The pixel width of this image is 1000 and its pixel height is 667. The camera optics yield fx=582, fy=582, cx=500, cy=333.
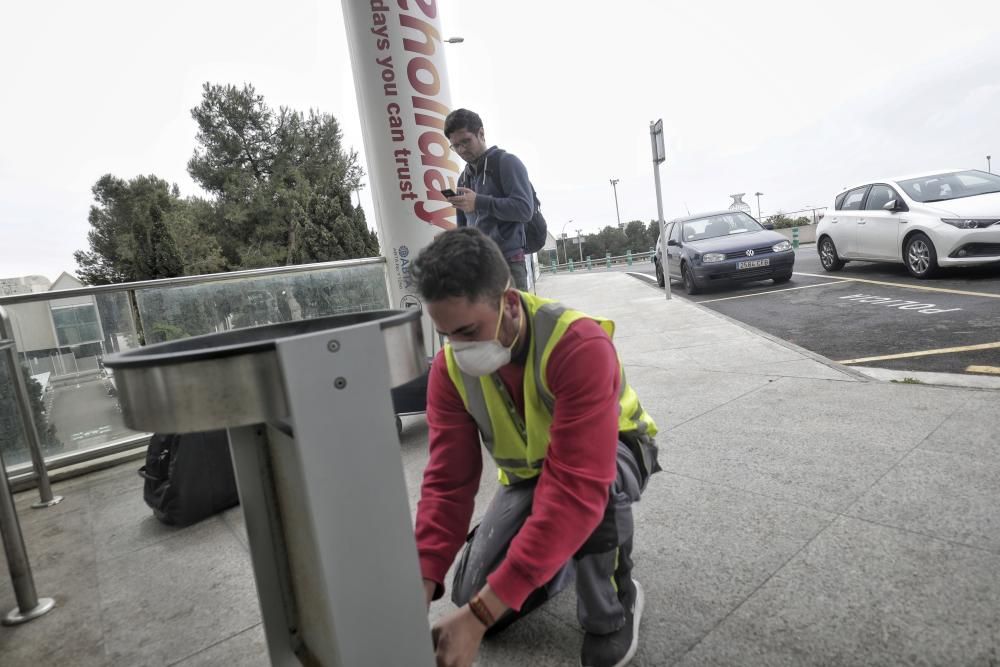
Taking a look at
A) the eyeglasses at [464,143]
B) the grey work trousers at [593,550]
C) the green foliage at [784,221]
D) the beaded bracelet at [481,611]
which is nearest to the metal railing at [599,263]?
the green foliage at [784,221]

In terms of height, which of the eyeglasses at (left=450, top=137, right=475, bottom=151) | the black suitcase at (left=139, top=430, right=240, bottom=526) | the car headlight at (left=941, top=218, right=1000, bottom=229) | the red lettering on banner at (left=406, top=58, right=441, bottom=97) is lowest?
the black suitcase at (left=139, top=430, right=240, bottom=526)

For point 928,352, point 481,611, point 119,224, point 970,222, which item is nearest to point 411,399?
point 481,611

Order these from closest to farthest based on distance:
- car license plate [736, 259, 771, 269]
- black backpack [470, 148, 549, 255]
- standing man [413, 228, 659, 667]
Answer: standing man [413, 228, 659, 667]
black backpack [470, 148, 549, 255]
car license plate [736, 259, 771, 269]

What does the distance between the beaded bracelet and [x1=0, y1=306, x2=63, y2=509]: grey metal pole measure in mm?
2801

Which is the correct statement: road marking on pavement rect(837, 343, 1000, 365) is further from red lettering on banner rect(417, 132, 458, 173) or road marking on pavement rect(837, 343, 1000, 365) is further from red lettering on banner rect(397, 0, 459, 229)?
red lettering on banner rect(417, 132, 458, 173)

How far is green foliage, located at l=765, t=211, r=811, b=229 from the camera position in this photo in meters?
27.7

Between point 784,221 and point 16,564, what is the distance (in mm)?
30982

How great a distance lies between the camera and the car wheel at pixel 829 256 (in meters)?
9.41

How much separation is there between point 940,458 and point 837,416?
0.67 m

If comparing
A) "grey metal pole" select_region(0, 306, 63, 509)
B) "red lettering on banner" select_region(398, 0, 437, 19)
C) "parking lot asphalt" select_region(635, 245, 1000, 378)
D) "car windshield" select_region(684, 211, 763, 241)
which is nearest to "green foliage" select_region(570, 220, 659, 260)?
"car windshield" select_region(684, 211, 763, 241)

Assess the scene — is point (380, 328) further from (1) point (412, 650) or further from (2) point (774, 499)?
(2) point (774, 499)

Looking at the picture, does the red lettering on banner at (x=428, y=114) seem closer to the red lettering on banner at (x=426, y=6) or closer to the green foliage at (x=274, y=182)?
the red lettering on banner at (x=426, y=6)

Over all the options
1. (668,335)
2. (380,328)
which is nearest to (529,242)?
(380,328)

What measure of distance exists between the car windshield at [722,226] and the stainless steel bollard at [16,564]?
9.56 meters
